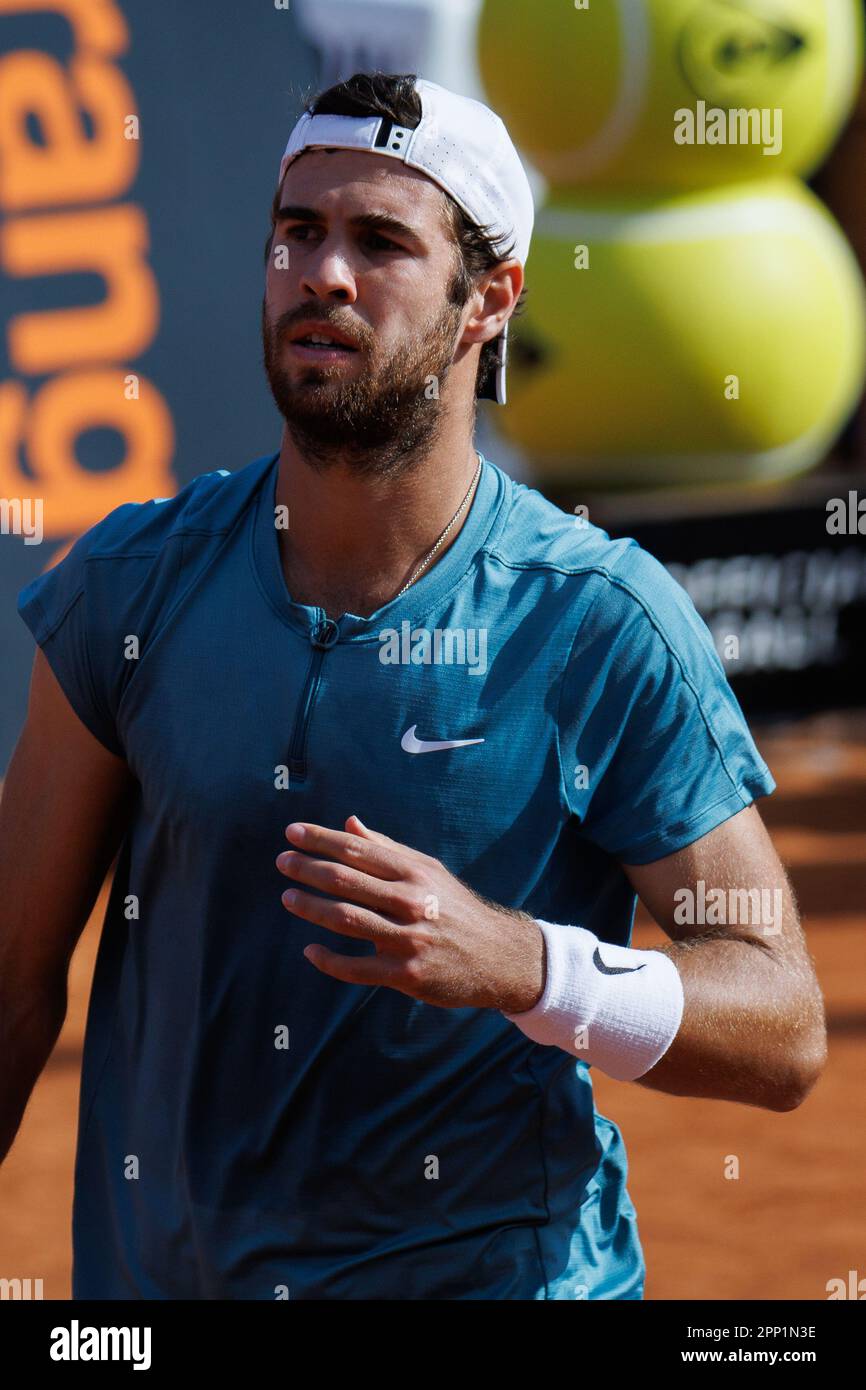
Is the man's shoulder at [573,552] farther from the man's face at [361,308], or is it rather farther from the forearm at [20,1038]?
the forearm at [20,1038]

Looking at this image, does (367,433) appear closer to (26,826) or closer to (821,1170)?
(26,826)

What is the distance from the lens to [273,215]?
258 centimetres

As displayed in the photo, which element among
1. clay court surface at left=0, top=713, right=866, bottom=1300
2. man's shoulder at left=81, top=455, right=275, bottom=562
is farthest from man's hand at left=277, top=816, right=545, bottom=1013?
clay court surface at left=0, top=713, right=866, bottom=1300

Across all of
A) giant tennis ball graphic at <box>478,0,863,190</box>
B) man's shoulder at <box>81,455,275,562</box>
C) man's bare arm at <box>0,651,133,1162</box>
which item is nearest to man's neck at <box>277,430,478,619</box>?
man's shoulder at <box>81,455,275,562</box>

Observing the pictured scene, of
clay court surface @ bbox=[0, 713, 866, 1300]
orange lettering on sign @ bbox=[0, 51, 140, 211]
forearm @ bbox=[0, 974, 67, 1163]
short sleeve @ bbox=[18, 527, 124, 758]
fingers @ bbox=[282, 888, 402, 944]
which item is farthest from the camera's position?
orange lettering on sign @ bbox=[0, 51, 140, 211]

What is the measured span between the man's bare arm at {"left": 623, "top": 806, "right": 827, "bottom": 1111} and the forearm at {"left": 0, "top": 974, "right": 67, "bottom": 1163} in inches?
31.4

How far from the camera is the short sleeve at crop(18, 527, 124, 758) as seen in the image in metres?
2.42

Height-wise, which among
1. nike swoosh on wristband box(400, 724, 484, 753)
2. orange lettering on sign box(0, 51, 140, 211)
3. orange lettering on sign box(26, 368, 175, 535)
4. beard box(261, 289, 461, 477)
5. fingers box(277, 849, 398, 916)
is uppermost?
orange lettering on sign box(0, 51, 140, 211)

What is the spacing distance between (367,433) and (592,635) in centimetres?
37

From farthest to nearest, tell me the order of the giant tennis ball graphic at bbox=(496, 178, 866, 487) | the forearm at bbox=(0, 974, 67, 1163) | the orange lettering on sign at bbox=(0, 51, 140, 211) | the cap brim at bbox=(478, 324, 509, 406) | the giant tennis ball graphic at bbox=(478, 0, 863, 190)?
1. the giant tennis ball graphic at bbox=(496, 178, 866, 487)
2. the giant tennis ball graphic at bbox=(478, 0, 863, 190)
3. the orange lettering on sign at bbox=(0, 51, 140, 211)
4. the cap brim at bbox=(478, 324, 509, 406)
5. the forearm at bbox=(0, 974, 67, 1163)

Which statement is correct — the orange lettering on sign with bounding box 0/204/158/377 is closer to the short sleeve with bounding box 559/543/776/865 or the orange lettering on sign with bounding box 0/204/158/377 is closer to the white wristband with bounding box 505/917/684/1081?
the short sleeve with bounding box 559/543/776/865

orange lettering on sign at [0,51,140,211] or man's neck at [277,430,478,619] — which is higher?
orange lettering on sign at [0,51,140,211]

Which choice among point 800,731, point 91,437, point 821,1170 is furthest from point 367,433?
point 800,731

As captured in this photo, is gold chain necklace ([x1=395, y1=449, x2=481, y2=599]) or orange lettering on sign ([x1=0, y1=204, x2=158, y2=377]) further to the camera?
orange lettering on sign ([x1=0, y1=204, x2=158, y2=377])
